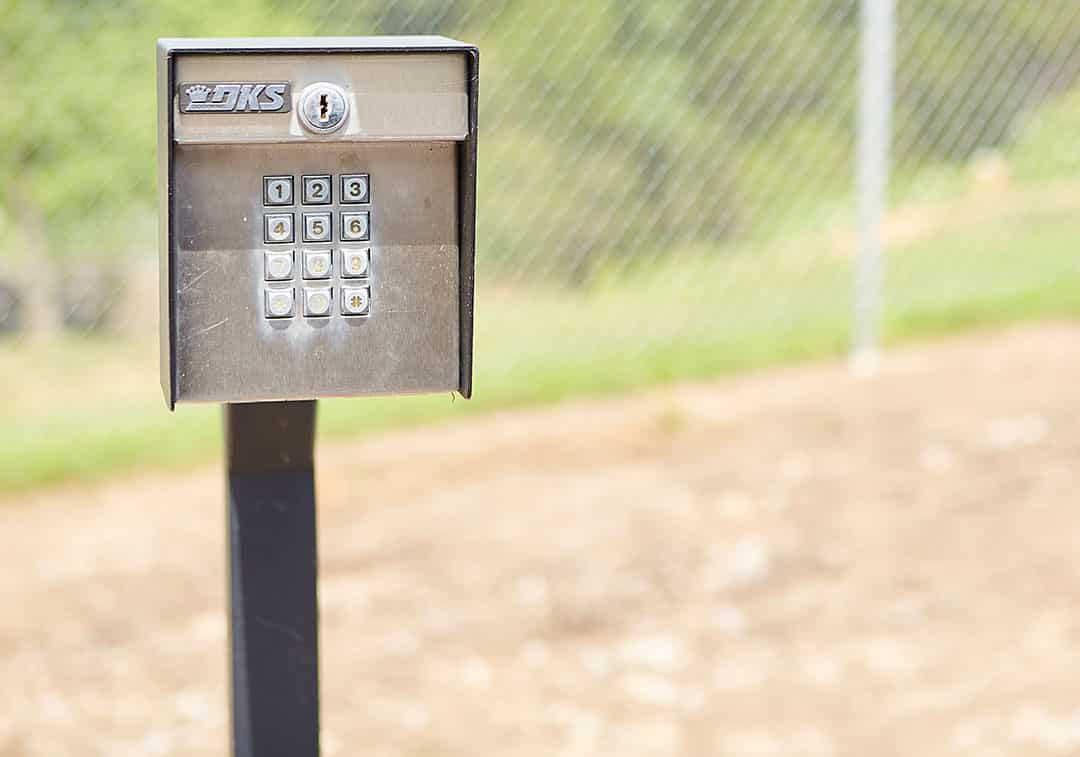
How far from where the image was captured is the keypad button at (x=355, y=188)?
150 centimetres

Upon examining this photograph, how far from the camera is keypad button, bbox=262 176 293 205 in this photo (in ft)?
4.87

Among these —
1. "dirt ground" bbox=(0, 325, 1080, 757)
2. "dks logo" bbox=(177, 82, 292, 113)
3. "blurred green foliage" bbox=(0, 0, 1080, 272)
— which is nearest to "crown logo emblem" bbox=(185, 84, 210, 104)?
"dks logo" bbox=(177, 82, 292, 113)

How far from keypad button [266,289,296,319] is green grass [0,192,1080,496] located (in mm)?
3403

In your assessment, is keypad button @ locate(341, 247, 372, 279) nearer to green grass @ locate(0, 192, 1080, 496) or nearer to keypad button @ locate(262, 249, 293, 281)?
keypad button @ locate(262, 249, 293, 281)

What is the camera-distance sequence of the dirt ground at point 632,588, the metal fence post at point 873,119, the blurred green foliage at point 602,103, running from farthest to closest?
1. the metal fence post at point 873,119
2. the blurred green foliage at point 602,103
3. the dirt ground at point 632,588

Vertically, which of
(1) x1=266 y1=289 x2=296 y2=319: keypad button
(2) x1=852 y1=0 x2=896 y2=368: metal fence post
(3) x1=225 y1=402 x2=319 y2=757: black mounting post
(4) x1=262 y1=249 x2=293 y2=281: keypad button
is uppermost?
(2) x1=852 y1=0 x2=896 y2=368: metal fence post

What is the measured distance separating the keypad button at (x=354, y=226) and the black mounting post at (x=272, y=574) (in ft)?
0.84

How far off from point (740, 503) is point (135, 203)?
6.95 ft

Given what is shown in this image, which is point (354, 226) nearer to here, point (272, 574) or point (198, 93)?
point (198, 93)

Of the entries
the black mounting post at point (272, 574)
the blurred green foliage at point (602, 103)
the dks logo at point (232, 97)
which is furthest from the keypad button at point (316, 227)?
the blurred green foliage at point (602, 103)

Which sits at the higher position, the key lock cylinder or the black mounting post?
the key lock cylinder

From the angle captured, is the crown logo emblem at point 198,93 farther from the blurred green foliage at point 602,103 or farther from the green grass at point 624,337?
the green grass at point 624,337

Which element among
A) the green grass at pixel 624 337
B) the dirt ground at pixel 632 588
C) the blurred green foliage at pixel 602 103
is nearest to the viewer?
the dirt ground at pixel 632 588

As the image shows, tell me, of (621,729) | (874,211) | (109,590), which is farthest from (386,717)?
(874,211)
